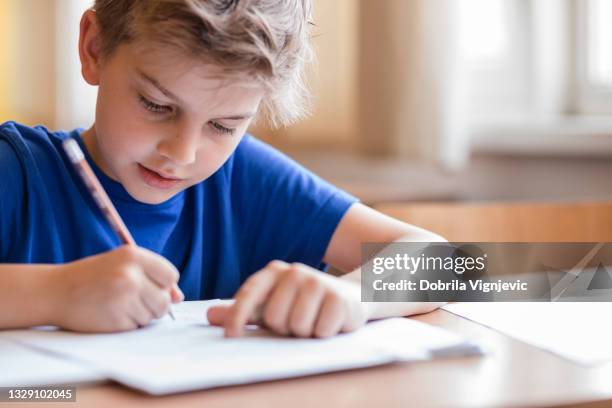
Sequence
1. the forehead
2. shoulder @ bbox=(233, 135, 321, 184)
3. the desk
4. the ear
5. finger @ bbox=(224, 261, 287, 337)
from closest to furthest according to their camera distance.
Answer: the desk, finger @ bbox=(224, 261, 287, 337), the forehead, the ear, shoulder @ bbox=(233, 135, 321, 184)

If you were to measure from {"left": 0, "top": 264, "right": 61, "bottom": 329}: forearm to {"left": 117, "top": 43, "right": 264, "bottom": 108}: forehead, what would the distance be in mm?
217

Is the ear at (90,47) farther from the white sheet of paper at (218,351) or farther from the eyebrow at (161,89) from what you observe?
the white sheet of paper at (218,351)

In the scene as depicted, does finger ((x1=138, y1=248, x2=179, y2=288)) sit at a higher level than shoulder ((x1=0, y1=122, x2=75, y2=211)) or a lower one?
lower

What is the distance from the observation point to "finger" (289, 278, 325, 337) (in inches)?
30.2

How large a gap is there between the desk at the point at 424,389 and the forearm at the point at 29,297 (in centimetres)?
18

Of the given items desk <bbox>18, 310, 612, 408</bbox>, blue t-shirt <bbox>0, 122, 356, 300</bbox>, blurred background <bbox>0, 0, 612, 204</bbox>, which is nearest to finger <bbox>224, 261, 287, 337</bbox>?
desk <bbox>18, 310, 612, 408</bbox>

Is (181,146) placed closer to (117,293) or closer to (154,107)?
(154,107)

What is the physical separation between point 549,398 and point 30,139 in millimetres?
719

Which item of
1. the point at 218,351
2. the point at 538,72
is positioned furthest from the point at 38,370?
the point at 538,72

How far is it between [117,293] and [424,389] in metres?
0.28

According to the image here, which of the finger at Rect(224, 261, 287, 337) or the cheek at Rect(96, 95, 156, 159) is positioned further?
the cheek at Rect(96, 95, 156, 159)

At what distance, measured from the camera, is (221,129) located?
976 millimetres

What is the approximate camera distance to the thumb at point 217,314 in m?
0.80

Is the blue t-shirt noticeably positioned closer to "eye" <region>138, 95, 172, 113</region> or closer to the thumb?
"eye" <region>138, 95, 172, 113</region>
